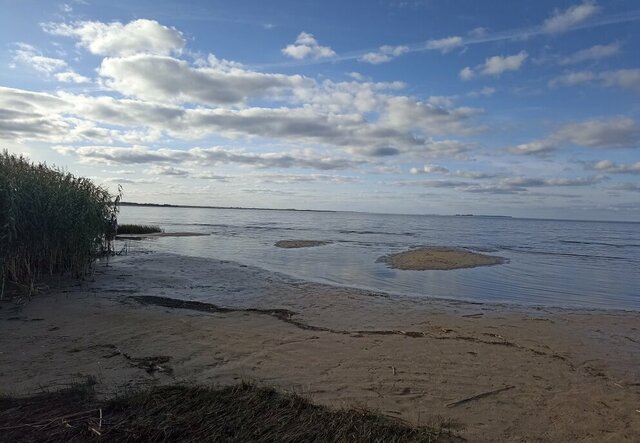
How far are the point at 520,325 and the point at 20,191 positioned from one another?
497 inches

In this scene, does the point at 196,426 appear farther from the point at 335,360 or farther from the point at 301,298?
the point at 301,298

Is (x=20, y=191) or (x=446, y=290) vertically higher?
(x=20, y=191)

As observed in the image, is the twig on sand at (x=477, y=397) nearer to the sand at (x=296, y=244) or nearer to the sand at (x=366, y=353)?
the sand at (x=366, y=353)

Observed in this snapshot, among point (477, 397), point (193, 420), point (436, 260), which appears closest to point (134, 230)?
point (436, 260)

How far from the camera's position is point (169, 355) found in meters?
7.07

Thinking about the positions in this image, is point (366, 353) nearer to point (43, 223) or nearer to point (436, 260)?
point (43, 223)

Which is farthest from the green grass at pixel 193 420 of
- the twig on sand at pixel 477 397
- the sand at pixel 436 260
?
the sand at pixel 436 260

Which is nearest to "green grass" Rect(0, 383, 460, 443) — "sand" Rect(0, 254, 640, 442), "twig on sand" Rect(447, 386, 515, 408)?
"sand" Rect(0, 254, 640, 442)

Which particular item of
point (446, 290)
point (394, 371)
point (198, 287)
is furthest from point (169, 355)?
point (446, 290)

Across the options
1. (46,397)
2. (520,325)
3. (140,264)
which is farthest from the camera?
(140,264)

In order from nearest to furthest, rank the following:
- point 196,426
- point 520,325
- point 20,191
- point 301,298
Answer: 1. point 196,426
2. point 520,325
3. point 20,191
4. point 301,298

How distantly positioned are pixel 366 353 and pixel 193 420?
12.1 feet

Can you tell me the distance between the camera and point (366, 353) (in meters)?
7.55

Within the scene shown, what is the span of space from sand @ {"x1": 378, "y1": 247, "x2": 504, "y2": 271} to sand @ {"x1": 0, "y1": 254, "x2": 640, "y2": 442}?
8.96 meters
